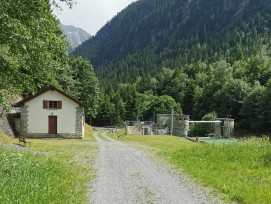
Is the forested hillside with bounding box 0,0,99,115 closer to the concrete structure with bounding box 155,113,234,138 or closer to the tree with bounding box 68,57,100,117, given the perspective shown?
the concrete structure with bounding box 155,113,234,138

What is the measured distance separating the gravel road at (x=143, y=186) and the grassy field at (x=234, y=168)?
79 cm

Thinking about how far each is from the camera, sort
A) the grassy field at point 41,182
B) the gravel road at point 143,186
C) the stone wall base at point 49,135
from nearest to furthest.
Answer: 1. the grassy field at point 41,182
2. the gravel road at point 143,186
3. the stone wall base at point 49,135

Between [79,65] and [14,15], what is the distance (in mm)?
60488

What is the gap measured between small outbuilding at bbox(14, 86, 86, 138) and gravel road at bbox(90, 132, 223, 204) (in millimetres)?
25956

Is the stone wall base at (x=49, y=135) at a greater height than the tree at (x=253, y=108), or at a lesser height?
lesser

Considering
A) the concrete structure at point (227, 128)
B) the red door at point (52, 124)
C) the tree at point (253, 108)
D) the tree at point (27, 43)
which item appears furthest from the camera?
the tree at point (253, 108)

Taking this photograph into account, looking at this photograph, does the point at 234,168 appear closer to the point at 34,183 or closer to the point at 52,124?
the point at 34,183

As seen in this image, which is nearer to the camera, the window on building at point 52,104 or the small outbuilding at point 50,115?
the small outbuilding at point 50,115

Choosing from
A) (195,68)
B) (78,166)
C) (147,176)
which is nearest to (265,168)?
(147,176)

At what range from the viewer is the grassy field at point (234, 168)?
1180 cm

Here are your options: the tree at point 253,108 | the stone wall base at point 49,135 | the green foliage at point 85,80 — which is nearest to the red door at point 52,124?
the stone wall base at point 49,135

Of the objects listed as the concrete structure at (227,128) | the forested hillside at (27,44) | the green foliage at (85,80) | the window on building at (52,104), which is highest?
the green foliage at (85,80)

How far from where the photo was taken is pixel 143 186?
44.1ft

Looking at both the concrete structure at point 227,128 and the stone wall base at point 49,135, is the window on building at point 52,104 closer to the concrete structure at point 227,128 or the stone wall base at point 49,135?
the stone wall base at point 49,135
